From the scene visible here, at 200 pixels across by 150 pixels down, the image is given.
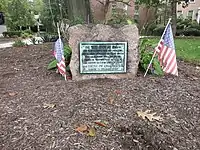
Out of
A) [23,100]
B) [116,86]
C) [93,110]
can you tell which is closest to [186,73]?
[116,86]

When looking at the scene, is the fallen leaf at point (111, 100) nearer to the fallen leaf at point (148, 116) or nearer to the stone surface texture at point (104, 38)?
the fallen leaf at point (148, 116)

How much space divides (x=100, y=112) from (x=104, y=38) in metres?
1.65

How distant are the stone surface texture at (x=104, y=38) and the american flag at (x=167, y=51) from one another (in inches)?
15.7

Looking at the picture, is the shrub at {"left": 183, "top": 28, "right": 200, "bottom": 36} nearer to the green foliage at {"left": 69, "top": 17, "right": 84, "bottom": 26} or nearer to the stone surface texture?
the green foliage at {"left": 69, "top": 17, "right": 84, "bottom": 26}

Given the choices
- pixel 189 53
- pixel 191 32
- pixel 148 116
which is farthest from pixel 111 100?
pixel 191 32

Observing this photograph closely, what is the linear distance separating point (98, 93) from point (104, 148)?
1.26 metres

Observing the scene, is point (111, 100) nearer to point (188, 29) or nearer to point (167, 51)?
point (167, 51)

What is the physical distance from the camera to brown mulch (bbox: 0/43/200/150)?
9.86 feet

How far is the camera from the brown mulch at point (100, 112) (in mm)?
3004

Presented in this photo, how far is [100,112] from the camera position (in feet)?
11.6

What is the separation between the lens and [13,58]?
7070mm

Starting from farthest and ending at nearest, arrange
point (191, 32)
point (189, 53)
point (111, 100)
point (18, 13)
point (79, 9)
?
point (18, 13)
point (191, 32)
point (189, 53)
point (79, 9)
point (111, 100)

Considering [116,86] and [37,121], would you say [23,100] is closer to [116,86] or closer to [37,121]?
[37,121]

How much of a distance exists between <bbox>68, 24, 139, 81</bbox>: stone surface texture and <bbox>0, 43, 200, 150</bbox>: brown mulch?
0.22 meters
